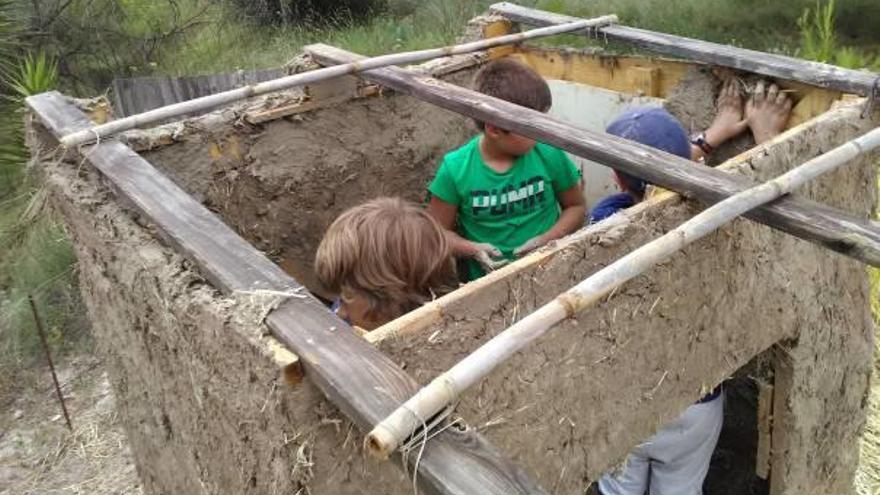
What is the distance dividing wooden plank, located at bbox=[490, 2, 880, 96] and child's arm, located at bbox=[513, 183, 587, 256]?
2.19 feet

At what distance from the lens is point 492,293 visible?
6.10 ft

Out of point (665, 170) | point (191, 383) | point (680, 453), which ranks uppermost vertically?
point (665, 170)

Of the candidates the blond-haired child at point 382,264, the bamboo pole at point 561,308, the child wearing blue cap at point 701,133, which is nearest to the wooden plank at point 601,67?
the child wearing blue cap at point 701,133

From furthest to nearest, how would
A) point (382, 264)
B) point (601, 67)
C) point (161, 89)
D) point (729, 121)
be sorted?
1. point (161, 89)
2. point (601, 67)
3. point (729, 121)
4. point (382, 264)

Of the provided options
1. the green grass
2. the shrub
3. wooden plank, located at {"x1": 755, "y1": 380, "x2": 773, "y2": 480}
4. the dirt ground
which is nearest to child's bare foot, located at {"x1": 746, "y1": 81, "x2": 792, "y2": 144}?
wooden plank, located at {"x1": 755, "y1": 380, "x2": 773, "y2": 480}

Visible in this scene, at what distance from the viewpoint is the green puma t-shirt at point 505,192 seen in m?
3.12

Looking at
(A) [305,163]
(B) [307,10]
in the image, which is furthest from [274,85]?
(B) [307,10]

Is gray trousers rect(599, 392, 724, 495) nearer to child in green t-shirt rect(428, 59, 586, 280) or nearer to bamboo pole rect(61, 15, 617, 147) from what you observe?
child in green t-shirt rect(428, 59, 586, 280)

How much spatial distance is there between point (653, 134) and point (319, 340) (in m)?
1.54

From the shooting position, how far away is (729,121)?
3246 millimetres

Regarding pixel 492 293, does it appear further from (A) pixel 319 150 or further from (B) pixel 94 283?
(A) pixel 319 150

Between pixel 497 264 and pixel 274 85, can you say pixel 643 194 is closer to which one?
pixel 497 264

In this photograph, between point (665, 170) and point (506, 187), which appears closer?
point (665, 170)

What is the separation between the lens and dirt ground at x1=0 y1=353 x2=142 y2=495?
481cm
